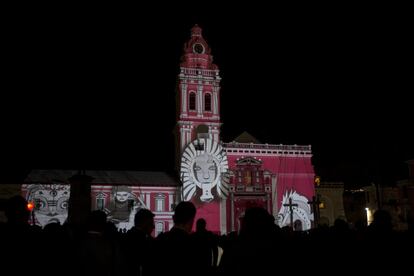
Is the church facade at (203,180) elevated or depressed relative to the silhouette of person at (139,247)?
elevated

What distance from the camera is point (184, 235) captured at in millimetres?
5086

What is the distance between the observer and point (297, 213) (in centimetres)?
4375

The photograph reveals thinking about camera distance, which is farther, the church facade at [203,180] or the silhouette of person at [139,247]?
the church facade at [203,180]

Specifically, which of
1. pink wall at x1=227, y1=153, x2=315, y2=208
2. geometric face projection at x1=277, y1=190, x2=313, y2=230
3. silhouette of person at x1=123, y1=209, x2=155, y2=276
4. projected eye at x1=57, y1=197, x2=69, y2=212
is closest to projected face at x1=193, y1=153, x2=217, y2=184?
pink wall at x1=227, y1=153, x2=315, y2=208

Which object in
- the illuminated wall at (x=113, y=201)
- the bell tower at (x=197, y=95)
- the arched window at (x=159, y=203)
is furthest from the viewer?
the bell tower at (x=197, y=95)

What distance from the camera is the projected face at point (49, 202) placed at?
39.9m

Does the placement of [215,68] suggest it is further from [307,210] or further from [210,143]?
[307,210]

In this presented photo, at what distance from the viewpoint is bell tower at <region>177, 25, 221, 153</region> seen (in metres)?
44.3

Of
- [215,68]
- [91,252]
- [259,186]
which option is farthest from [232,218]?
[91,252]

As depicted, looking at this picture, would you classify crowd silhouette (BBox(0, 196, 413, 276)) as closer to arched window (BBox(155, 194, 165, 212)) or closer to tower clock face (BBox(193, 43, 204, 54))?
arched window (BBox(155, 194, 165, 212))

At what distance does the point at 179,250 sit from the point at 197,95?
1614 inches

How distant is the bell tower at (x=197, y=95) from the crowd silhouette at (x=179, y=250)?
37140 mm

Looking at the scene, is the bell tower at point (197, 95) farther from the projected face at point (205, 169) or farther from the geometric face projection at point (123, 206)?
the geometric face projection at point (123, 206)

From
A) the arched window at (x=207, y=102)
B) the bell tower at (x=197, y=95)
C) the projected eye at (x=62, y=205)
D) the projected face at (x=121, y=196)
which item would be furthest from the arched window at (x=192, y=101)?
the projected eye at (x=62, y=205)
